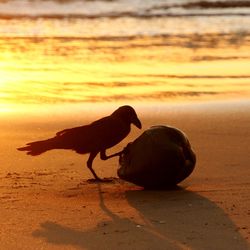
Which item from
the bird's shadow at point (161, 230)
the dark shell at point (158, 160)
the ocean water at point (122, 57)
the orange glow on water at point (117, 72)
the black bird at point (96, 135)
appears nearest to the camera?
the bird's shadow at point (161, 230)

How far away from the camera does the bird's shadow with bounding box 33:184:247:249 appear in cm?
473

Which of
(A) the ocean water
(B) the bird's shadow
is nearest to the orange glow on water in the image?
(A) the ocean water

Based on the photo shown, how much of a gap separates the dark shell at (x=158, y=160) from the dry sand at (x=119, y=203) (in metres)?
0.11

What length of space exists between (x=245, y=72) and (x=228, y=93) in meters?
1.76

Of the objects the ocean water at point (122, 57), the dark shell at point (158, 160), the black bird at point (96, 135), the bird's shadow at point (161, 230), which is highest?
the ocean water at point (122, 57)

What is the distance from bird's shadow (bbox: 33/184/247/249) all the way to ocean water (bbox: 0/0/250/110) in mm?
4631

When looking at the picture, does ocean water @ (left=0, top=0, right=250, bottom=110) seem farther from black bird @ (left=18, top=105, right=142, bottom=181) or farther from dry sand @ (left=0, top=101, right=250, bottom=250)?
black bird @ (left=18, top=105, right=142, bottom=181)

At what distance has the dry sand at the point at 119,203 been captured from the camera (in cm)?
483

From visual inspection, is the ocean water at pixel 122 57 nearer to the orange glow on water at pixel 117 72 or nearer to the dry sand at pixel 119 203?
the orange glow on water at pixel 117 72

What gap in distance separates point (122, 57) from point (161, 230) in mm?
9256

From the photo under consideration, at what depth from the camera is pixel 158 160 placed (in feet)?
19.7

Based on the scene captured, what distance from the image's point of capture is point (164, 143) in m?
6.06

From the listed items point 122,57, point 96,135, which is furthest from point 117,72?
point 96,135

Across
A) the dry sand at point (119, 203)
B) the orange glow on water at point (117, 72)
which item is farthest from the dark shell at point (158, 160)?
Result: the orange glow on water at point (117, 72)
